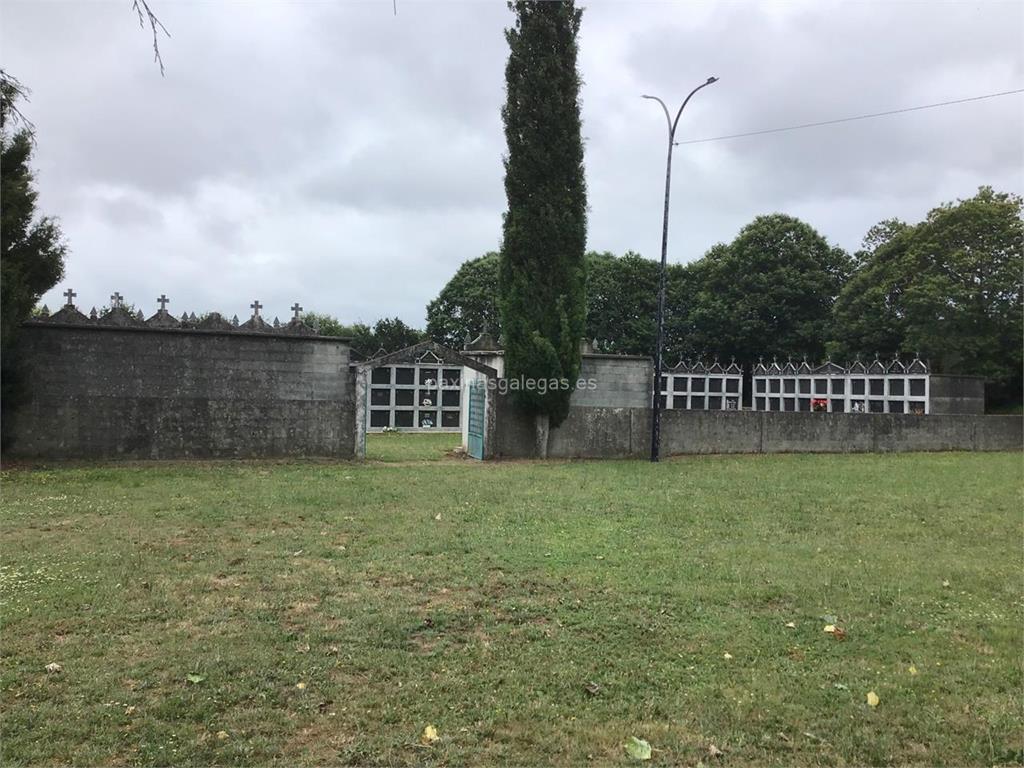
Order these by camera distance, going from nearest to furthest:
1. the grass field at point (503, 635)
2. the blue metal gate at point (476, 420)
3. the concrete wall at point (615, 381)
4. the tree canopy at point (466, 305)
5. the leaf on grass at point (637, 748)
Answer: the leaf on grass at point (637, 748) → the grass field at point (503, 635) → the blue metal gate at point (476, 420) → the concrete wall at point (615, 381) → the tree canopy at point (466, 305)

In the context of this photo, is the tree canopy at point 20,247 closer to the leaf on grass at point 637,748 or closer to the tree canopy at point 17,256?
the tree canopy at point 17,256

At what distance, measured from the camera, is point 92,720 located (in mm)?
2820

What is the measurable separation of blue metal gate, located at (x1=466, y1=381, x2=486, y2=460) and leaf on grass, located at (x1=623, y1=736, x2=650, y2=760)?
11.7 metres

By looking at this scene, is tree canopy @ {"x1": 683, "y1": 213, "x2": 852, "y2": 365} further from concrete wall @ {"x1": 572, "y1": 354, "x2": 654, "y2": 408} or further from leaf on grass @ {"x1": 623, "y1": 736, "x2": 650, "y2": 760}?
leaf on grass @ {"x1": 623, "y1": 736, "x2": 650, "y2": 760}

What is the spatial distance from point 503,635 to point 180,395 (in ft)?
35.1

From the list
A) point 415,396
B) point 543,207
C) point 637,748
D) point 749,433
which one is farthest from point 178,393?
point 749,433

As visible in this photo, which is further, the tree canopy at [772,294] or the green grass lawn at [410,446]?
the tree canopy at [772,294]

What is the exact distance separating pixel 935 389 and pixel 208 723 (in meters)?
Result: 27.6

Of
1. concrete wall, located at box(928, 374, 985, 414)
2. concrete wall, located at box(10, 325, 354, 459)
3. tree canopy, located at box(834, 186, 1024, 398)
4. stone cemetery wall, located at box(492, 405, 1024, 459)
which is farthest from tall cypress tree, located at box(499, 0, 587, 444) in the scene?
tree canopy, located at box(834, 186, 1024, 398)

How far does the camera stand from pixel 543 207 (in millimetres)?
14320

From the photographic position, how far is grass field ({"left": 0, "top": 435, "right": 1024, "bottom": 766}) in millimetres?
2762

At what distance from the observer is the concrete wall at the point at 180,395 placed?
11.9 metres

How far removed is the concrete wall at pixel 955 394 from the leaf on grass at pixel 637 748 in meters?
26.2

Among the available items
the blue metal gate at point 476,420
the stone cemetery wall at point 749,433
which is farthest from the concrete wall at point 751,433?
the blue metal gate at point 476,420
